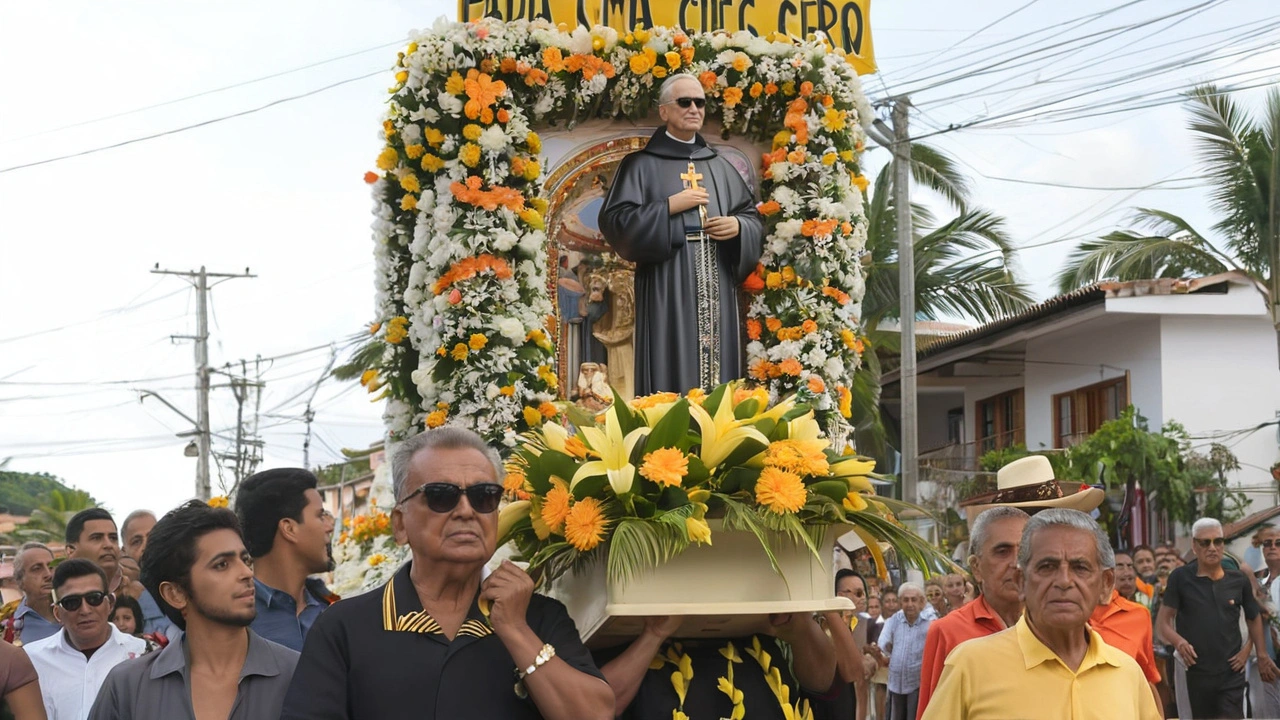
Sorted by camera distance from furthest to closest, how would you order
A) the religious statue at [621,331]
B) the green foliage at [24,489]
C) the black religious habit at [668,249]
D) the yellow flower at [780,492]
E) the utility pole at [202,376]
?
the green foliage at [24,489]
the utility pole at [202,376]
the religious statue at [621,331]
the black religious habit at [668,249]
the yellow flower at [780,492]

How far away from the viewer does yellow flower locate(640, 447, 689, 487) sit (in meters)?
3.66

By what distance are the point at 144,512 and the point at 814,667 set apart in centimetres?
522

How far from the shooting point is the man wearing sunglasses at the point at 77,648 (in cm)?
557

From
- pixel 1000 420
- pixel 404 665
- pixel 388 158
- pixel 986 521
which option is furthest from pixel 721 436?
pixel 1000 420

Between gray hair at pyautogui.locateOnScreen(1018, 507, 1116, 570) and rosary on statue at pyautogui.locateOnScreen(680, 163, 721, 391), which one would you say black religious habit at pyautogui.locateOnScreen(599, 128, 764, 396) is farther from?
gray hair at pyautogui.locateOnScreen(1018, 507, 1116, 570)

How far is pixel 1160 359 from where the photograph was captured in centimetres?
2228

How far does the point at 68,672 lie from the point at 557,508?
2.85 m

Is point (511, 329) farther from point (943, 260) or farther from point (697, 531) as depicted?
point (943, 260)

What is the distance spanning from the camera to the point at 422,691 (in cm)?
335

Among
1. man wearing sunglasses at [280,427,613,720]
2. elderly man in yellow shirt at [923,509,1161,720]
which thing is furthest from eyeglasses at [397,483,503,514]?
elderly man in yellow shirt at [923,509,1161,720]

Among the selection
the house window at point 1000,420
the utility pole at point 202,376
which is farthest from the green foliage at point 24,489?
the house window at point 1000,420

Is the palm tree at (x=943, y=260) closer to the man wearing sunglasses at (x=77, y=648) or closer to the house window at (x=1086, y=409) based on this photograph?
the house window at (x=1086, y=409)

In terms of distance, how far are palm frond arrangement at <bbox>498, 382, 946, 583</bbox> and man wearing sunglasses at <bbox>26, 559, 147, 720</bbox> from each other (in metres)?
2.42

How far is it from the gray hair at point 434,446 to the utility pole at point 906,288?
1758 centimetres
